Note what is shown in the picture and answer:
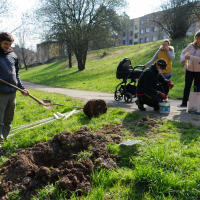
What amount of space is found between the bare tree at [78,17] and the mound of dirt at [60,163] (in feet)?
64.7

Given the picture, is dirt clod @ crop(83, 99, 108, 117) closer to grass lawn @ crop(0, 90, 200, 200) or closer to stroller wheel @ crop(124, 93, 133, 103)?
grass lawn @ crop(0, 90, 200, 200)

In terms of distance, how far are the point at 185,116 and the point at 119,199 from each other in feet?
12.3

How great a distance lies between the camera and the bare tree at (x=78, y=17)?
2265 cm

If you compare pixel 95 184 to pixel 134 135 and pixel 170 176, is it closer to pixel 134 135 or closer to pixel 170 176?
pixel 170 176

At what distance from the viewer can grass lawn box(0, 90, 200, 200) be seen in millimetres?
2352

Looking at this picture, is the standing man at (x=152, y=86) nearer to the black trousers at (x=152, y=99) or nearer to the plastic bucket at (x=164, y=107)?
the black trousers at (x=152, y=99)

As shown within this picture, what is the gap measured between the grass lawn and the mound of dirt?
14 cm

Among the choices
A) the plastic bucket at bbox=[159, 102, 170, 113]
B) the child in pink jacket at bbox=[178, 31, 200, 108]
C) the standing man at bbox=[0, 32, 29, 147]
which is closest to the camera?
the standing man at bbox=[0, 32, 29, 147]

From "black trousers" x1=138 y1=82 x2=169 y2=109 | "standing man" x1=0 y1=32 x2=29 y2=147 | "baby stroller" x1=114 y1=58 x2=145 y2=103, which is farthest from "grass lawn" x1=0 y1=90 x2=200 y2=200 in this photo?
"baby stroller" x1=114 y1=58 x2=145 y2=103

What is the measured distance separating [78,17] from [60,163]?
24440mm

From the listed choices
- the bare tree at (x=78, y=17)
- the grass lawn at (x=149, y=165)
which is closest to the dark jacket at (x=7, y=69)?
the grass lawn at (x=149, y=165)

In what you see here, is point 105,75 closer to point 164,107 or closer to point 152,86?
point 152,86

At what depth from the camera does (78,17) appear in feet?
81.0

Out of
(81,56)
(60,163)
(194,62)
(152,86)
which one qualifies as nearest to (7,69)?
(60,163)
